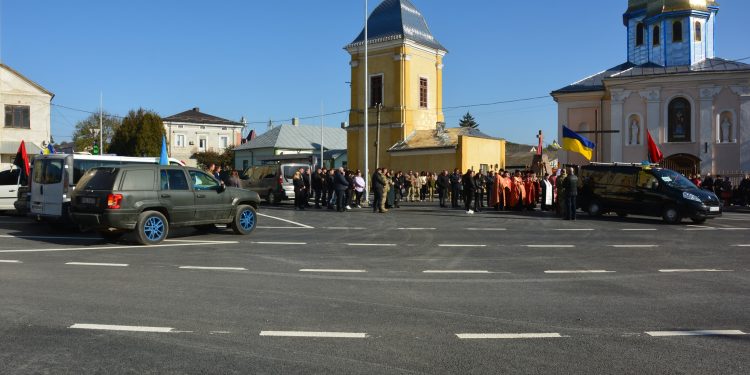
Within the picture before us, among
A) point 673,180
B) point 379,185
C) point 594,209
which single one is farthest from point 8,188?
point 673,180

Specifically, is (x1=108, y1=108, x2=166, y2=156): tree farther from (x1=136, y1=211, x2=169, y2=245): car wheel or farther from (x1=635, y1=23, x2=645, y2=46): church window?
→ (x1=136, y1=211, x2=169, y2=245): car wheel

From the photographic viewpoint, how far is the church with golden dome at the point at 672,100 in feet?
133

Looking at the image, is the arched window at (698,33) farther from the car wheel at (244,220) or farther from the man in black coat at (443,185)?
the car wheel at (244,220)

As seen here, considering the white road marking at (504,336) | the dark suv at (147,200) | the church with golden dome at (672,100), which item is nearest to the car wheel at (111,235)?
the dark suv at (147,200)

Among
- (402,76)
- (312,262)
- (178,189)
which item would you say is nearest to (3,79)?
(402,76)

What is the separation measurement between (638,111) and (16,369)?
43714mm

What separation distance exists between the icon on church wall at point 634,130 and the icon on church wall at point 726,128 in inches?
194

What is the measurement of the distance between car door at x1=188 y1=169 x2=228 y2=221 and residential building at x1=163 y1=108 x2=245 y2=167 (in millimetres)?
77924

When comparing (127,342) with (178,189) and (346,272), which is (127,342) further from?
(178,189)

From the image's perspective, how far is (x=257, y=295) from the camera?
768 cm

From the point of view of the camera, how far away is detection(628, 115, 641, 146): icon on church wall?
42.8 meters

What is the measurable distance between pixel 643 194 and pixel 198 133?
270 feet

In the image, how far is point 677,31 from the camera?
4591cm

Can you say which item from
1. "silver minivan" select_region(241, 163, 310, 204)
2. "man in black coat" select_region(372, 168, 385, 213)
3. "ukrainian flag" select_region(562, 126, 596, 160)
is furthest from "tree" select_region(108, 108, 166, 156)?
"ukrainian flag" select_region(562, 126, 596, 160)
